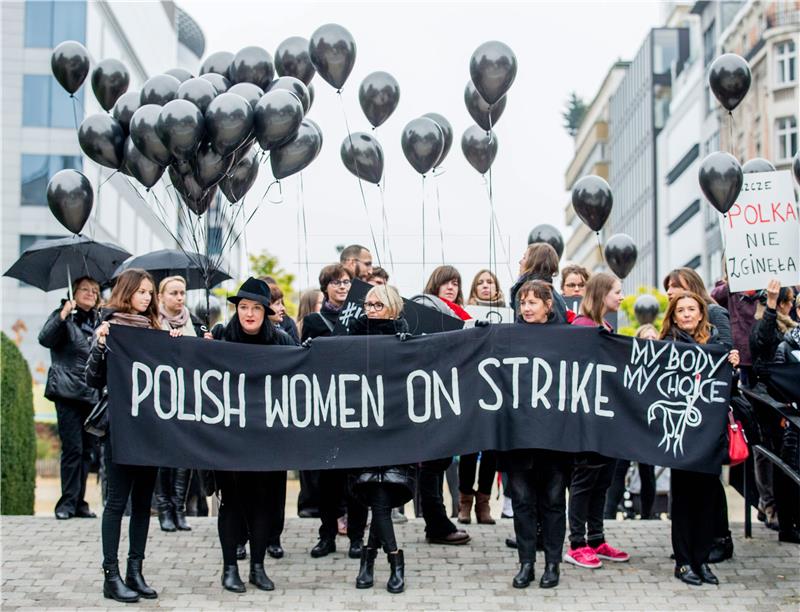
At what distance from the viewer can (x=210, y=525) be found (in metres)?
10.2

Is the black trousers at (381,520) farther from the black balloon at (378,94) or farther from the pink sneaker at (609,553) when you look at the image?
the black balloon at (378,94)

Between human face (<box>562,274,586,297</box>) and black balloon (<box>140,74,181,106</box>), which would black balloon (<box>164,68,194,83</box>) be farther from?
human face (<box>562,274,586,297</box>)

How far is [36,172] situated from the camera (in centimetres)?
4612

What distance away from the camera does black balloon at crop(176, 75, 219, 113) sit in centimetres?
949

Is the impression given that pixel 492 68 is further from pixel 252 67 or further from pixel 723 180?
pixel 252 67

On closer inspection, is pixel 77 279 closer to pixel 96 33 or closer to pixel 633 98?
pixel 96 33

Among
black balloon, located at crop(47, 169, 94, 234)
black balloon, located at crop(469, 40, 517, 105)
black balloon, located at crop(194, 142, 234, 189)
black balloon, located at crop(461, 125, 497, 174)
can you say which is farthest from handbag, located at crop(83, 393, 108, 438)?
black balloon, located at crop(461, 125, 497, 174)

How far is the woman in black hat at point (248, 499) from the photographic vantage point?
7980 millimetres

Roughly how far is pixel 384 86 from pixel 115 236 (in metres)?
41.0

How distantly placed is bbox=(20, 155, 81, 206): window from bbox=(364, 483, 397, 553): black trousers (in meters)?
40.4

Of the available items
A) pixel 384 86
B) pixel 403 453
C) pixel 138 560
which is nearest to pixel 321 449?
pixel 403 453

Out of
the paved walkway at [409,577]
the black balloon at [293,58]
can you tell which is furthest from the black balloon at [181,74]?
the paved walkway at [409,577]

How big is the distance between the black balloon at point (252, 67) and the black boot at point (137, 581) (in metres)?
4.96

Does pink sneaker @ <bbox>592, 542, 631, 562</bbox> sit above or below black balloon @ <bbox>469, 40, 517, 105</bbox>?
below
